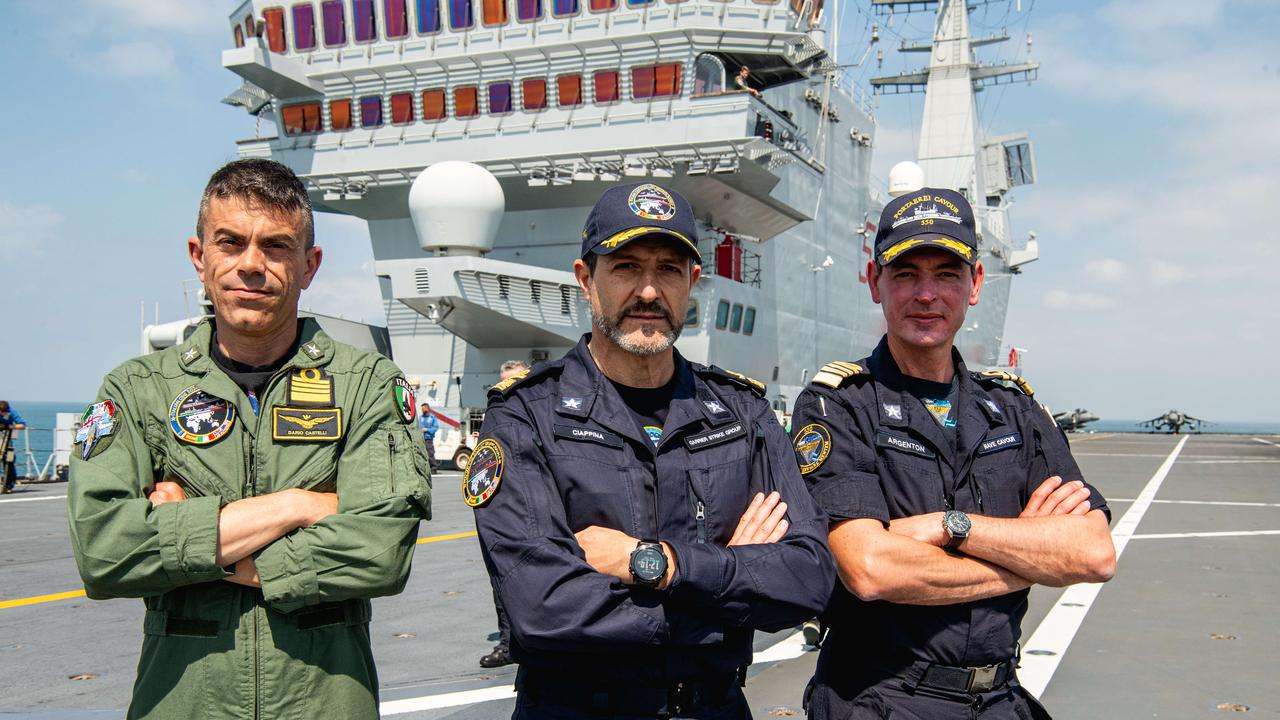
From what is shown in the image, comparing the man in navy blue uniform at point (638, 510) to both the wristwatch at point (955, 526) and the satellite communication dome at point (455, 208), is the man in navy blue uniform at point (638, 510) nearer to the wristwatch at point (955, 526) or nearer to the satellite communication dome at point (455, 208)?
the wristwatch at point (955, 526)

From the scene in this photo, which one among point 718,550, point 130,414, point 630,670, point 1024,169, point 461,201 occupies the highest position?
point 1024,169

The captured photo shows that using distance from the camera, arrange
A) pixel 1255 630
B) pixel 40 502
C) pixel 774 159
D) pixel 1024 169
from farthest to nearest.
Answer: pixel 1024 169, pixel 774 159, pixel 40 502, pixel 1255 630

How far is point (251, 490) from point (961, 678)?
7.00 feet

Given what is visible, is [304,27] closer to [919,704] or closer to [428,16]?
[428,16]

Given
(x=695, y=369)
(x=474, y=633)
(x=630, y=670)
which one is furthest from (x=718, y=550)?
(x=474, y=633)

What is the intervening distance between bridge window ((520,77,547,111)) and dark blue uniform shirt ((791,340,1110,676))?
2226cm

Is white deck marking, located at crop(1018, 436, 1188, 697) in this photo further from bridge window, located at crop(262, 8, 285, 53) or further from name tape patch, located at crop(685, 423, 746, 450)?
bridge window, located at crop(262, 8, 285, 53)

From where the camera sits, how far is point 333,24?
81.8 feet

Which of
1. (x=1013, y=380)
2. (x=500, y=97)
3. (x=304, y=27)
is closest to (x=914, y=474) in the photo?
(x=1013, y=380)

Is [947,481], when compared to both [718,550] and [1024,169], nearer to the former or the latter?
[718,550]

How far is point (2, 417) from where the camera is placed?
54.3ft

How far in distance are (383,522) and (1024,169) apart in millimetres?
51679

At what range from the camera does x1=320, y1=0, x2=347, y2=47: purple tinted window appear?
24.8 m

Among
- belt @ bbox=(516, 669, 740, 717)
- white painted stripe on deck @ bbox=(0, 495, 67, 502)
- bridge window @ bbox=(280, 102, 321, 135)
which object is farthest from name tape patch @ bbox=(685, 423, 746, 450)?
bridge window @ bbox=(280, 102, 321, 135)
